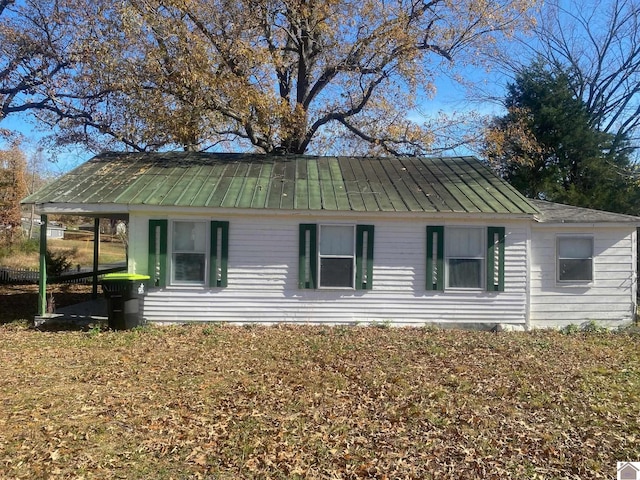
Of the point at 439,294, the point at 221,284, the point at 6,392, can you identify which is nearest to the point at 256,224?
the point at 221,284

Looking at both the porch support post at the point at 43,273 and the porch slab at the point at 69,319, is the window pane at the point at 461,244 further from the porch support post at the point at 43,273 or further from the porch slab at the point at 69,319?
the porch support post at the point at 43,273

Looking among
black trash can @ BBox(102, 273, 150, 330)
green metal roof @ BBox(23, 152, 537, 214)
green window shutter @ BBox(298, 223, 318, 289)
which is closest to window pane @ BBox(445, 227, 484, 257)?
green metal roof @ BBox(23, 152, 537, 214)

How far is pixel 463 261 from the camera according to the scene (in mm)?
10180

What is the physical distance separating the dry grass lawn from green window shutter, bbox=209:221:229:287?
5.26ft

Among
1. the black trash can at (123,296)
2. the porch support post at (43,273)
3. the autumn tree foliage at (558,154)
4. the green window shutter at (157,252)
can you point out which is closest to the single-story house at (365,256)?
the green window shutter at (157,252)

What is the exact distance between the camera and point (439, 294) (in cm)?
1015

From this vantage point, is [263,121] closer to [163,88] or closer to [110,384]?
[163,88]

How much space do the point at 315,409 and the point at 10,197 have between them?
29.1m

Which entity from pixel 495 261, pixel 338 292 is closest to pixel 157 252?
pixel 338 292

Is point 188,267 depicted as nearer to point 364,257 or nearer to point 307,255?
point 307,255

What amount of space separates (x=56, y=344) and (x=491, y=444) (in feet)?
24.5

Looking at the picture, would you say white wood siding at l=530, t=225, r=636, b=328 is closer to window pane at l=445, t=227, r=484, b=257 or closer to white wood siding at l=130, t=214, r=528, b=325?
white wood siding at l=130, t=214, r=528, b=325

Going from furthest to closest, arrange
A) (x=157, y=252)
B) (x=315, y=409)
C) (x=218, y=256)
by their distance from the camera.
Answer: (x=218, y=256), (x=157, y=252), (x=315, y=409)

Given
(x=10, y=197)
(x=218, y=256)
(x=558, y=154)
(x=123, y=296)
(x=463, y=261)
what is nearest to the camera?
(x=123, y=296)
